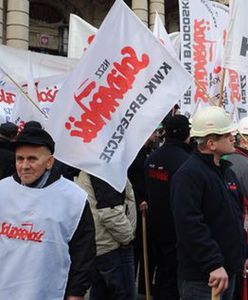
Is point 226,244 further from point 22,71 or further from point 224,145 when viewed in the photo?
point 22,71

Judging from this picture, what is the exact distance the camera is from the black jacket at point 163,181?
4.68 meters

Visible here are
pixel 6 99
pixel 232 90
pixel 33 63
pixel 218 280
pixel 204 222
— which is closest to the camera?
pixel 218 280

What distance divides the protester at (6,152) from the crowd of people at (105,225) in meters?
1.46

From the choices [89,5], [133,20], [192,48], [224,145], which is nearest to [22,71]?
[192,48]

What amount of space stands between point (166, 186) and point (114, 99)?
1.05 m

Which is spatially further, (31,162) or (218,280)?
(218,280)

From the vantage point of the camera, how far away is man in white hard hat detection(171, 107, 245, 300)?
120 inches

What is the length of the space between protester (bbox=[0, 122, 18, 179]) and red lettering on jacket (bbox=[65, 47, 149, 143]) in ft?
5.22

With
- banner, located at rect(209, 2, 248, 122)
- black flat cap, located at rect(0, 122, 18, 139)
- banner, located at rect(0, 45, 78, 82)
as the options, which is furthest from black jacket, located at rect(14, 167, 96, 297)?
banner, located at rect(209, 2, 248, 122)

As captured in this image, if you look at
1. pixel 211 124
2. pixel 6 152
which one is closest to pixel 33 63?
pixel 6 152

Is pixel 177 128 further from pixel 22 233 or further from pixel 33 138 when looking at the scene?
pixel 22 233

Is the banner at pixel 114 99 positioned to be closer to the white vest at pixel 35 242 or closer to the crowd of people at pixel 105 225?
the crowd of people at pixel 105 225

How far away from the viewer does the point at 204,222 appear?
317cm

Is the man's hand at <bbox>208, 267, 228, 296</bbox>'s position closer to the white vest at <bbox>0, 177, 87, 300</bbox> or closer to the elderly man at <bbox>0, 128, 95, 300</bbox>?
the elderly man at <bbox>0, 128, 95, 300</bbox>
